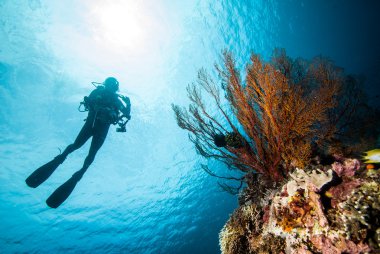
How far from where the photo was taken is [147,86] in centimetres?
1931

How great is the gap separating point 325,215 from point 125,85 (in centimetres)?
1794

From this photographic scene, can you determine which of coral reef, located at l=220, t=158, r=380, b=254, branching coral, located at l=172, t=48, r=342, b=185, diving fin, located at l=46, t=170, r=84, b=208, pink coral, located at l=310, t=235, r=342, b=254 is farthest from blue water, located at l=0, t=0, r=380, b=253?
pink coral, located at l=310, t=235, r=342, b=254

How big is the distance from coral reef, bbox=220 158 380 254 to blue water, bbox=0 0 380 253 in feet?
54.6

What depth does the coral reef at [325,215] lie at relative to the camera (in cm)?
227

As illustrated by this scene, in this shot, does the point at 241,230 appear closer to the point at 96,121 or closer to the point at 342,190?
the point at 342,190

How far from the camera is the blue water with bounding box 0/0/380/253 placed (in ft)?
48.9

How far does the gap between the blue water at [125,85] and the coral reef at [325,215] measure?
16.6 meters

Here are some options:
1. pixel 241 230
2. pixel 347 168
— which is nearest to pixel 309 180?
pixel 347 168

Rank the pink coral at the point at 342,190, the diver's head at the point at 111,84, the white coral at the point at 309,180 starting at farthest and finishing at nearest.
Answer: the diver's head at the point at 111,84 < the white coral at the point at 309,180 < the pink coral at the point at 342,190

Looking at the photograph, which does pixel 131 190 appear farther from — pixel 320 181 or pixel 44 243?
pixel 320 181

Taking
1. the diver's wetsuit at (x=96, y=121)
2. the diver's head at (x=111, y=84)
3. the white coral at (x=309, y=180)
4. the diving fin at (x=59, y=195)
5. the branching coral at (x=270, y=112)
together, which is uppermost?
the diver's head at (x=111, y=84)

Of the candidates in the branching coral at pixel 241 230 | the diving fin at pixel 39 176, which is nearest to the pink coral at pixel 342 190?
the branching coral at pixel 241 230

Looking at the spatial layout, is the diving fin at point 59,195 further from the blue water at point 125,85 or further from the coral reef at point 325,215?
the blue water at point 125,85

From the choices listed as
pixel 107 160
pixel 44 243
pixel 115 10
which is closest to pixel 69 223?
pixel 44 243
